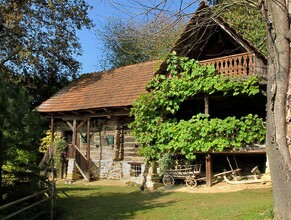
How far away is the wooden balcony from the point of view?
12.8 m

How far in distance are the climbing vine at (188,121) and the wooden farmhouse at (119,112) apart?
0.66m

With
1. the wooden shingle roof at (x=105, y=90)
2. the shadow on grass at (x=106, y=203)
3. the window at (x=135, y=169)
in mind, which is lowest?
the shadow on grass at (x=106, y=203)

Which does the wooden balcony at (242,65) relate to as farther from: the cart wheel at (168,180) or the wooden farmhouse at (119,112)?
the cart wheel at (168,180)

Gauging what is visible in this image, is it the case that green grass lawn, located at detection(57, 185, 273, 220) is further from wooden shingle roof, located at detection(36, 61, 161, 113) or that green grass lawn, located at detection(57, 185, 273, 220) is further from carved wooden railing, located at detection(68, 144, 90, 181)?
wooden shingle roof, located at detection(36, 61, 161, 113)

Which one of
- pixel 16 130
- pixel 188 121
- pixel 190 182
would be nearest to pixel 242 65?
pixel 188 121

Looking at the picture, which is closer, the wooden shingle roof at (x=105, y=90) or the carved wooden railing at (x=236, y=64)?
the carved wooden railing at (x=236, y=64)

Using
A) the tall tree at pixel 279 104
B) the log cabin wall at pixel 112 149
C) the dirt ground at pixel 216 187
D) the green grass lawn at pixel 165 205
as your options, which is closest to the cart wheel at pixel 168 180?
the dirt ground at pixel 216 187

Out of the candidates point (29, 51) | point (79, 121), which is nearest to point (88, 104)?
point (79, 121)

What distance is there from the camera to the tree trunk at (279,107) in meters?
5.76

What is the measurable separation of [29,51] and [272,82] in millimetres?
17862

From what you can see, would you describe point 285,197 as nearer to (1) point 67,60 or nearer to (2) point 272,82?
(2) point 272,82

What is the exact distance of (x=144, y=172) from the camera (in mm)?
14367

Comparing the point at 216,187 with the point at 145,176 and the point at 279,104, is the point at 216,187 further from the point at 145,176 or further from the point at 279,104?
the point at 279,104

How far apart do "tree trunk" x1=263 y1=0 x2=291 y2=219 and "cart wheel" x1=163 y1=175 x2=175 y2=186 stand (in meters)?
8.18
